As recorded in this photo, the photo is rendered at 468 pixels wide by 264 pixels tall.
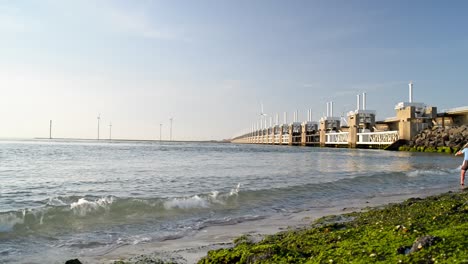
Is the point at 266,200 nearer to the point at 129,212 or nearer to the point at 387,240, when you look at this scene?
the point at 129,212

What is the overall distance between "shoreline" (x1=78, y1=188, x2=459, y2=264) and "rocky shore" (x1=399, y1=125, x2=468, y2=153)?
56.3 m

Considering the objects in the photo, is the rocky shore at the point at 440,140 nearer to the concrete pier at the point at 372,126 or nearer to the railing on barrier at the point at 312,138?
the concrete pier at the point at 372,126

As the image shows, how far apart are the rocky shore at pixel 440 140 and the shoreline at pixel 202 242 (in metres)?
56.3

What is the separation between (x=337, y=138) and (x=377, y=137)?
20185 millimetres

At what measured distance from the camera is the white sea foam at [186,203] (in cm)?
1200

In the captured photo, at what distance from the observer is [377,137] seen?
3310 inches

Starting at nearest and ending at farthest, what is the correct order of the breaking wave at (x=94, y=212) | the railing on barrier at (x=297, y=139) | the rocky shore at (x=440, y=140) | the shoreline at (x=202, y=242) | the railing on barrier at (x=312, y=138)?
the shoreline at (x=202, y=242) < the breaking wave at (x=94, y=212) < the rocky shore at (x=440, y=140) < the railing on barrier at (x=312, y=138) < the railing on barrier at (x=297, y=139)

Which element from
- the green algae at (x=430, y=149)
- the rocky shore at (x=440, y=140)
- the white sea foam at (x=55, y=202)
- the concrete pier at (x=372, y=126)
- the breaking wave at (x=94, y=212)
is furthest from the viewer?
the concrete pier at (x=372, y=126)

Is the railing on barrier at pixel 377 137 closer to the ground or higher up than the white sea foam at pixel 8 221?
higher up

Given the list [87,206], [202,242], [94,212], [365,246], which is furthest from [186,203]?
[365,246]

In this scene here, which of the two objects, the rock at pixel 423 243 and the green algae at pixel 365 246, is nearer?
the green algae at pixel 365 246

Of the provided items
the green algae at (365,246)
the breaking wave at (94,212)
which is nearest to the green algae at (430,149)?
the breaking wave at (94,212)

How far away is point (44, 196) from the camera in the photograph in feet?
46.1

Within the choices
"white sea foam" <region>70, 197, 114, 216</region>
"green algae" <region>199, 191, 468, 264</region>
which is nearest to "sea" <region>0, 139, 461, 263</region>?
"white sea foam" <region>70, 197, 114, 216</region>
